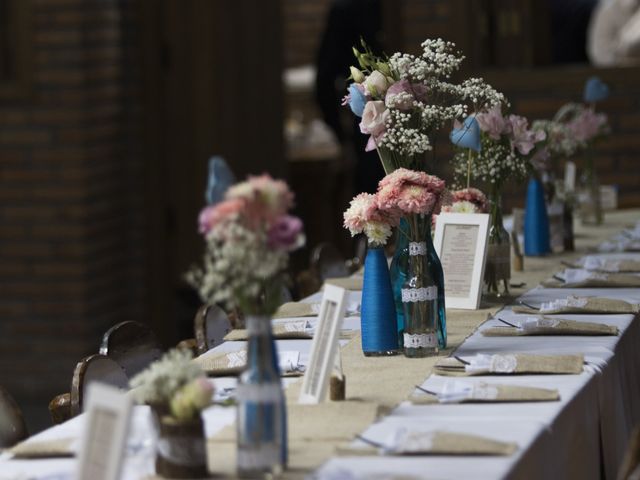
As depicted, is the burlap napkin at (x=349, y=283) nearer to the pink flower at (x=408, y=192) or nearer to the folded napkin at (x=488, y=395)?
the pink flower at (x=408, y=192)

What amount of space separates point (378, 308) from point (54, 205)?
13.1 ft

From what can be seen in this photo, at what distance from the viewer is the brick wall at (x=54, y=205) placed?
6953mm

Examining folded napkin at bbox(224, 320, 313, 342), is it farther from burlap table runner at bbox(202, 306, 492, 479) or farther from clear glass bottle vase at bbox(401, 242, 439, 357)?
clear glass bottle vase at bbox(401, 242, 439, 357)

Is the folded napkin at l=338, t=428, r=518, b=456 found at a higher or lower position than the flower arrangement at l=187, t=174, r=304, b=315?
lower

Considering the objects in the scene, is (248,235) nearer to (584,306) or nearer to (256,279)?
(256,279)

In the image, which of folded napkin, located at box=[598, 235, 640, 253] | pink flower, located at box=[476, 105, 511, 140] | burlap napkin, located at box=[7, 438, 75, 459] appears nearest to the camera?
burlap napkin, located at box=[7, 438, 75, 459]

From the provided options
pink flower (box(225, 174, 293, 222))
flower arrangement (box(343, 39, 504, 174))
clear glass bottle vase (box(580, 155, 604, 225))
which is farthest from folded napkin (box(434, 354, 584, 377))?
clear glass bottle vase (box(580, 155, 604, 225))

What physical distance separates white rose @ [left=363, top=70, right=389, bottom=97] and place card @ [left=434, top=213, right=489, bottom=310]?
0.53 meters

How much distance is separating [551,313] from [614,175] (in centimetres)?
341

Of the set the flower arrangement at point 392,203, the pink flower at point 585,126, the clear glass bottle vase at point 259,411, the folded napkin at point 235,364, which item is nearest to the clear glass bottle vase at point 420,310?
the flower arrangement at point 392,203

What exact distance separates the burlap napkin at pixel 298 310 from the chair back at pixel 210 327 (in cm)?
15

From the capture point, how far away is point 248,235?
2.23m

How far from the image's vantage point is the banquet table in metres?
2.40

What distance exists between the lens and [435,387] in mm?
2984
